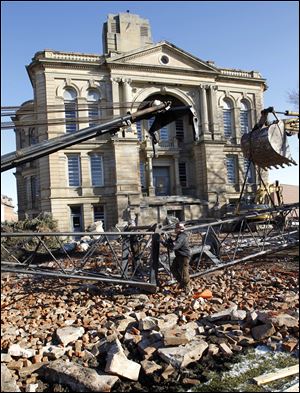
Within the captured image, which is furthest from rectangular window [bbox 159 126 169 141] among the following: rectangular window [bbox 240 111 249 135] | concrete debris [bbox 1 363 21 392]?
concrete debris [bbox 1 363 21 392]

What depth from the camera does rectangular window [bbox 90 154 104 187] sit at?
111ft

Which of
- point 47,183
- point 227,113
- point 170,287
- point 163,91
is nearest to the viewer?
point 170,287

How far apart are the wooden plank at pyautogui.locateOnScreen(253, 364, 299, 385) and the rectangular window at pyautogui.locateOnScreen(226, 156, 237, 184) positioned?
114ft

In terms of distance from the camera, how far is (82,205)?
3300 cm

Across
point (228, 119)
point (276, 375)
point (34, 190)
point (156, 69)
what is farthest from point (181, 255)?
point (228, 119)

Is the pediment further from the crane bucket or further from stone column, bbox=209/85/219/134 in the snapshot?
the crane bucket

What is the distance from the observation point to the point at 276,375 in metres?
5.33

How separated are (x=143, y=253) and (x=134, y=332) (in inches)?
152

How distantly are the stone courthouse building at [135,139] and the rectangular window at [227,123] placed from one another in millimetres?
106

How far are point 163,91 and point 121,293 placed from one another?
97.8ft

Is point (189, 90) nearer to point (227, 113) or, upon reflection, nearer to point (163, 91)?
point (163, 91)

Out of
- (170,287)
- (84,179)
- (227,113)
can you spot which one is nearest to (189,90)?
(227,113)

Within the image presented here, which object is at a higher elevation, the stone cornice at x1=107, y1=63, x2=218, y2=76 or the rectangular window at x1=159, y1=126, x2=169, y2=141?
the stone cornice at x1=107, y1=63, x2=218, y2=76

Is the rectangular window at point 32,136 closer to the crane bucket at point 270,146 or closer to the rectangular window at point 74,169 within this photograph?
the rectangular window at point 74,169
